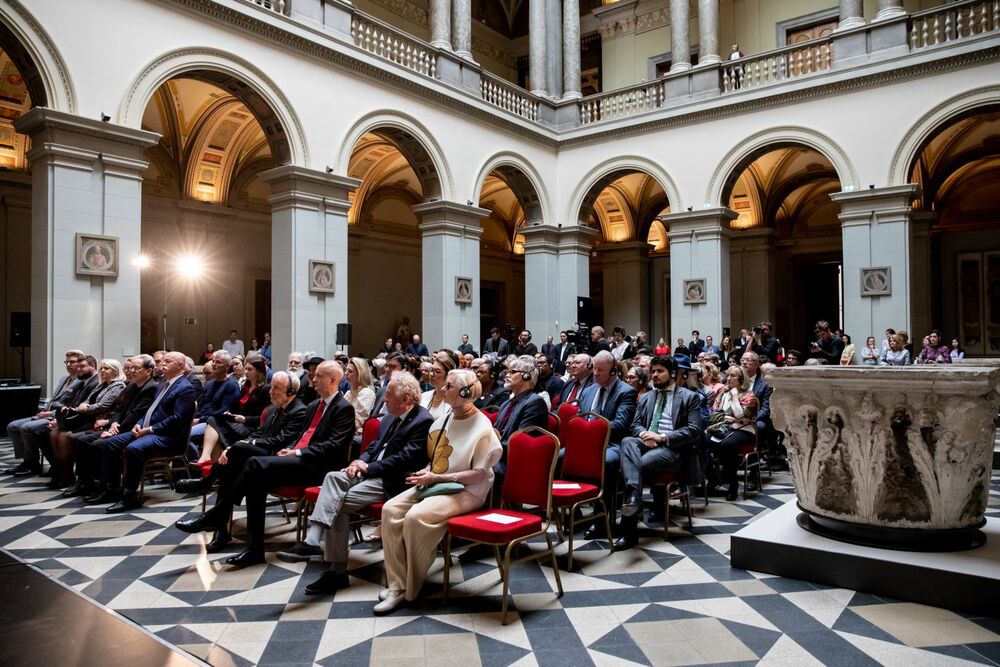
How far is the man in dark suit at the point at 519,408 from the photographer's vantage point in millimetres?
4539

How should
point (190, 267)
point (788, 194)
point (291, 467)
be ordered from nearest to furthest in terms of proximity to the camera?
point (291, 467) < point (190, 267) < point (788, 194)

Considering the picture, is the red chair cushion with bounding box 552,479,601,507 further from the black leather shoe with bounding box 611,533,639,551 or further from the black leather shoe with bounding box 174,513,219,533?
the black leather shoe with bounding box 174,513,219,533

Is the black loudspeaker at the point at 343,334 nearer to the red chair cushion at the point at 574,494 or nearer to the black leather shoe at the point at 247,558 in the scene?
A: the black leather shoe at the point at 247,558

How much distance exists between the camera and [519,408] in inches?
185

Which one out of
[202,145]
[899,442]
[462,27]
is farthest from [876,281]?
[202,145]

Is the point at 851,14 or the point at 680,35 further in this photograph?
the point at 680,35

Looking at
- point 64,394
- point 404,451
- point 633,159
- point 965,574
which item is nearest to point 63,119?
point 64,394

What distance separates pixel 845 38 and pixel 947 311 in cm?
851

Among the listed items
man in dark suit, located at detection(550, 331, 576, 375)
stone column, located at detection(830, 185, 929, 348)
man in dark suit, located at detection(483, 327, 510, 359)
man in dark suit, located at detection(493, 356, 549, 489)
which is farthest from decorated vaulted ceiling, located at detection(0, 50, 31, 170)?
stone column, located at detection(830, 185, 929, 348)

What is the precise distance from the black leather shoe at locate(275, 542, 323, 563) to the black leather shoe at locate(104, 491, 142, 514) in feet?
7.07

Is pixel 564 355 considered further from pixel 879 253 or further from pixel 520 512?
pixel 520 512

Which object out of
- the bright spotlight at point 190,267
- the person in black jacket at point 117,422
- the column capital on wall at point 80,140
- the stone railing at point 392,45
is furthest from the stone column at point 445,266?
the person in black jacket at point 117,422

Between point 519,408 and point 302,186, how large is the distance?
27.6ft

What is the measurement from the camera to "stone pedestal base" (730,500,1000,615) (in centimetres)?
353
